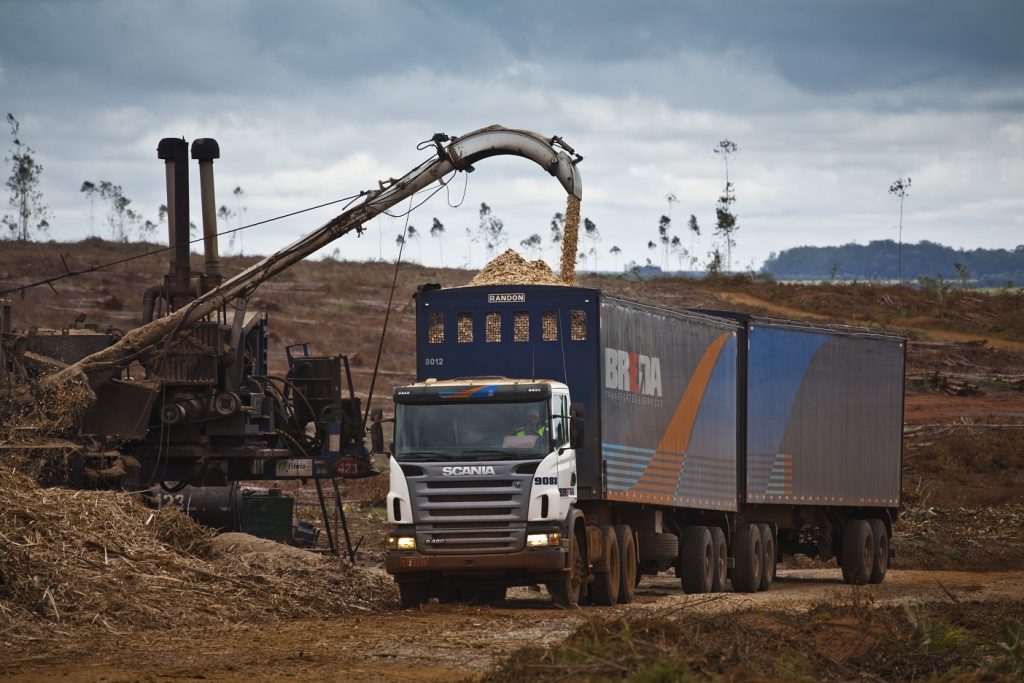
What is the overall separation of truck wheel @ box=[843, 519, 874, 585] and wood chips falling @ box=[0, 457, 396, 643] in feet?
36.7

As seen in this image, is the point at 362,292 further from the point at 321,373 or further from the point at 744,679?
the point at 744,679

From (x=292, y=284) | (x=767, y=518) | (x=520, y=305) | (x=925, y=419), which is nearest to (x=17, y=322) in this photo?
(x=292, y=284)

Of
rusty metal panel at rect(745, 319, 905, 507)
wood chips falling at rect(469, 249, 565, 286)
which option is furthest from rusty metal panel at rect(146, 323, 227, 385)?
rusty metal panel at rect(745, 319, 905, 507)

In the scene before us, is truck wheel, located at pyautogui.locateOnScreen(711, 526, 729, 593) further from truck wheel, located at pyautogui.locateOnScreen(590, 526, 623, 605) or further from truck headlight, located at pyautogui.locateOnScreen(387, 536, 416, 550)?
truck headlight, located at pyautogui.locateOnScreen(387, 536, 416, 550)

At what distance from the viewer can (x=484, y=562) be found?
19.9 m

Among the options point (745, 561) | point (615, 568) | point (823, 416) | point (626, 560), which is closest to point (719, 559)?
point (745, 561)

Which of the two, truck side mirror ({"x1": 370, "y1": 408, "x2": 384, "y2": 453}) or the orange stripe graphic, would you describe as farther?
the orange stripe graphic

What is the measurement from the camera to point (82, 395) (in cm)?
2553

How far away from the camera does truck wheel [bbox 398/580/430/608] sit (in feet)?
69.0

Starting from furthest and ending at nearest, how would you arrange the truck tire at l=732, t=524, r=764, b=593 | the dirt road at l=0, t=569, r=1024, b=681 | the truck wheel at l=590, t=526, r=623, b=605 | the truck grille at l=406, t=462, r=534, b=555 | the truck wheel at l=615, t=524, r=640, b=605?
1. the truck tire at l=732, t=524, r=764, b=593
2. the truck wheel at l=615, t=524, r=640, b=605
3. the truck wheel at l=590, t=526, r=623, b=605
4. the truck grille at l=406, t=462, r=534, b=555
5. the dirt road at l=0, t=569, r=1024, b=681

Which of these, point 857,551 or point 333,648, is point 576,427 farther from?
point 857,551

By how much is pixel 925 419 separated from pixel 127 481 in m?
32.8

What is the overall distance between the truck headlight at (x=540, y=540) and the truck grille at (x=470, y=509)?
3.1 inches

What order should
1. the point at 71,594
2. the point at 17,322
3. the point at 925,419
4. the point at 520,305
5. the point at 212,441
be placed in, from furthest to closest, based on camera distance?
the point at 17,322, the point at 925,419, the point at 212,441, the point at 520,305, the point at 71,594
